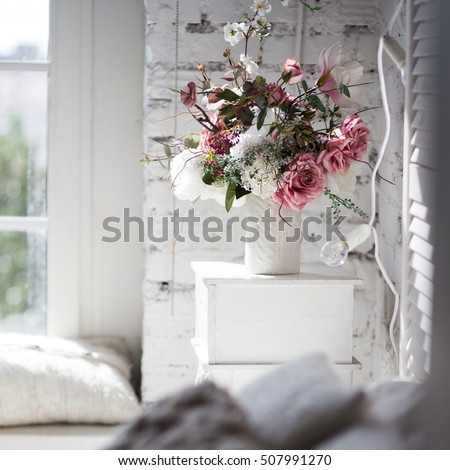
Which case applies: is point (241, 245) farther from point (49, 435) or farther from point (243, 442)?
point (243, 442)

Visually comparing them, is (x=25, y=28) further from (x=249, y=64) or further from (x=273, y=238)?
(x=273, y=238)

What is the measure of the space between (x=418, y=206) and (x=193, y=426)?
1.00m

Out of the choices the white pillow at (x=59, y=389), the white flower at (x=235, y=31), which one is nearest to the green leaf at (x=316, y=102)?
the white flower at (x=235, y=31)

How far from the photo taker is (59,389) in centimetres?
227

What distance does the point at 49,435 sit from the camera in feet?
7.25

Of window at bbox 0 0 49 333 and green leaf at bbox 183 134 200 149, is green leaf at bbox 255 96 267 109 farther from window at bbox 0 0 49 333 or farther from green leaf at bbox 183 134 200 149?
window at bbox 0 0 49 333

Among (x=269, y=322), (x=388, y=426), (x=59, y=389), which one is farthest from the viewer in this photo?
(x=59, y=389)

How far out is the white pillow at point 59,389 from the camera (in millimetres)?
2258

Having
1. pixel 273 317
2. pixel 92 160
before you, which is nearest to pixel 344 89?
pixel 273 317

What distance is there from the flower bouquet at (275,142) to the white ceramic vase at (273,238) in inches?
0.6

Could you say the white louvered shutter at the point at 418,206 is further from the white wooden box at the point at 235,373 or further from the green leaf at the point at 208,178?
the green leaf at the point at 208,178

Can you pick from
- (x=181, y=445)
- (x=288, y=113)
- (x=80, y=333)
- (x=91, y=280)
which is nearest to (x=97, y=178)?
(x=91, y=280)

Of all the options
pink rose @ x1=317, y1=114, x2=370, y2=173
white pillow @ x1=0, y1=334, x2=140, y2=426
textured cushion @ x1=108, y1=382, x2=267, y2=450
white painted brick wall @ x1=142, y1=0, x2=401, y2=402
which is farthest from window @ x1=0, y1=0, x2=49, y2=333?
textured cushion @ x1=108, y1=382, x2=267, y2=450

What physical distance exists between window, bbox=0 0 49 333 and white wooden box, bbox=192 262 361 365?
889mm
